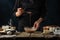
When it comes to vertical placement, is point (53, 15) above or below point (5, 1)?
below

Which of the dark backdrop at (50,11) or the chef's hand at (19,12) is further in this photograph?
the dark backdrop at (50,11)

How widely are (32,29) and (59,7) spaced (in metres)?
1.51

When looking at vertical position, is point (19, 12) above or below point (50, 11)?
above

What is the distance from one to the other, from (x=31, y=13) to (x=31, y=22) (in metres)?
0.14

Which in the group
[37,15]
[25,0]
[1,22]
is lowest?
[1,22]

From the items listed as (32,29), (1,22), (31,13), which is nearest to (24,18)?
(31,13)

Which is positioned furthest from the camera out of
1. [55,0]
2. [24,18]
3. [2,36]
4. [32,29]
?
[55,0]

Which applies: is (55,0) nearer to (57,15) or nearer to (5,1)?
(57,15)

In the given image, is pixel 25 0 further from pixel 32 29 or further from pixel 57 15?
pixel 57 15

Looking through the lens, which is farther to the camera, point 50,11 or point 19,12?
point 50,11

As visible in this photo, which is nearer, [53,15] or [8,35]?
[8,35]

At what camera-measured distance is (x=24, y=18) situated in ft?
8.86

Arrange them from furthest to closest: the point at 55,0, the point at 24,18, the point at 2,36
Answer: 1. the point at 55,0
2. the point at 24,18
3. the point at 2,36

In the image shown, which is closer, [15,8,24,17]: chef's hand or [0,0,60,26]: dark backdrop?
[15,8,24,17]: chef's hand
